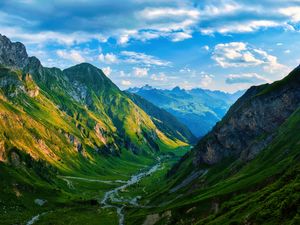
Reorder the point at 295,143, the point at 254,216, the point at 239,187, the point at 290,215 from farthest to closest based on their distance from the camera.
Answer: the point at 295,143 → the point at 239,187 → the point at 254,216 → the point at 290,215

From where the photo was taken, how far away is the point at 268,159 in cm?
16350

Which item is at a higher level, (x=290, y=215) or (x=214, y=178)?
(x=290, y=215)

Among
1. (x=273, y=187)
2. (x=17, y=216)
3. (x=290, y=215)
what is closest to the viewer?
(x=290, y=215)

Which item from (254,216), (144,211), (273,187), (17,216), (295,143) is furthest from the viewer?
(17,216)

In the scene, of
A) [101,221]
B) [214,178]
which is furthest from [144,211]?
[214,178]

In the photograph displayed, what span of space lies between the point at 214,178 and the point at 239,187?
70438 mm

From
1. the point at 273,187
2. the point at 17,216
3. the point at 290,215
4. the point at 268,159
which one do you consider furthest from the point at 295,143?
the point at 17,216

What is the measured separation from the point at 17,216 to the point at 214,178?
94682 millimetres

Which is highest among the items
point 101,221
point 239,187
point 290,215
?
point 290,215

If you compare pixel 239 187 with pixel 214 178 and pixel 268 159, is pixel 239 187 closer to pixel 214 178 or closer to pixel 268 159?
pixel 268 159

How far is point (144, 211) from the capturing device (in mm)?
180875

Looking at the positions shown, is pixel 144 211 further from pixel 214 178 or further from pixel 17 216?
pixel 17 216

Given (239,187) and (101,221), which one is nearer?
(239,187)

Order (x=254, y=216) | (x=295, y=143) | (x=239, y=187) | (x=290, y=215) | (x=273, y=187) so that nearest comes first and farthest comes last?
(x=290, y=215)
(x=254, y=216)
(x=273, y=187)
(x=239, y=187)
(x=295, y=143)
